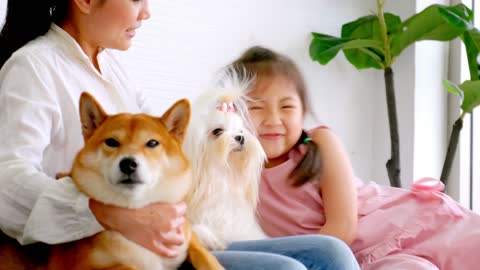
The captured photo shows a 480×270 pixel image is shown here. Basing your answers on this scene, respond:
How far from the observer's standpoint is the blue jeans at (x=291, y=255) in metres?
1.21

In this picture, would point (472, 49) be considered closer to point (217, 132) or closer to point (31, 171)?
point (217, 132)

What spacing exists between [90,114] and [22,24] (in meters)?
0.42

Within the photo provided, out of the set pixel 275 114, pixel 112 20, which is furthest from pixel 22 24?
pixel 275 114

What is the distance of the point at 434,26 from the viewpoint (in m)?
2.35

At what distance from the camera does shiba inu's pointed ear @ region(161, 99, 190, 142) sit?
109 centimetres

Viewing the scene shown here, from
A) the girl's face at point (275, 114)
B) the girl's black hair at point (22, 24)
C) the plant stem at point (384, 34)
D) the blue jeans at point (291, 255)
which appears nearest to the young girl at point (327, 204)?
the girl's face at point (275, 114)

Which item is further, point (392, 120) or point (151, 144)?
point (392, 120)

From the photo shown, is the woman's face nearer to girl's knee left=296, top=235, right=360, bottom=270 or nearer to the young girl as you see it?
the young girl

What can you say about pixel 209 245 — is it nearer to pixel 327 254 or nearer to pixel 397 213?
pixel 327 254

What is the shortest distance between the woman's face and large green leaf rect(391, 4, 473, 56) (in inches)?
49.9

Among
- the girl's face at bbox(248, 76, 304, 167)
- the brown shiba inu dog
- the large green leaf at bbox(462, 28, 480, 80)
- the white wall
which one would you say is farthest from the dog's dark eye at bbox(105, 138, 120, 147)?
the large green leaf at bbox(462, 28, 480, 80)

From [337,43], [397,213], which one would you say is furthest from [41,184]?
[337,43]

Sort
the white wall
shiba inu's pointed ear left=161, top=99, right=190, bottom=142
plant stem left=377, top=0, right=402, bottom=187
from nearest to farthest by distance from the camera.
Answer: shiba inu's pointed ear left=161, top=99, right=190, bottom=142 → the white wall → plant stem left=377, top=0, right=402, bottom=187

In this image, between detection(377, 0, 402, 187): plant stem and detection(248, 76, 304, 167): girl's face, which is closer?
detection(248, 76, 304, 167): girl's face
